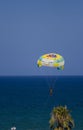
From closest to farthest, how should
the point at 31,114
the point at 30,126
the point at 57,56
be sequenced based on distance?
the point at 57,56 → the point at 30,126 → the point at 31,114

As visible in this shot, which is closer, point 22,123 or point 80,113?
point 22,123

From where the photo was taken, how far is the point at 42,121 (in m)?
111

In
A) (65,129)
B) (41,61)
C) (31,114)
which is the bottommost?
(65,129)

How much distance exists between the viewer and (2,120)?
373 feet

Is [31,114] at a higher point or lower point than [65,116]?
higher

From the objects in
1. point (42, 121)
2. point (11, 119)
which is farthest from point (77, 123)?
point (11, 119)

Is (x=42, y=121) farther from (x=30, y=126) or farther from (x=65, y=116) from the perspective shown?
(x=65, y=116)

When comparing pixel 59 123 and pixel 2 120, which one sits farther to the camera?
pixel 2 120

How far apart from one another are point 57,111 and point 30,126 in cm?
4263

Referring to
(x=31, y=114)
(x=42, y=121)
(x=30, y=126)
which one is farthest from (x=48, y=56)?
(x=31, y=114)

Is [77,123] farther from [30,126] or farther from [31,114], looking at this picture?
[31,114]

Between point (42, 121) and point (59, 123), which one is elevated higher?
point (42, 121)

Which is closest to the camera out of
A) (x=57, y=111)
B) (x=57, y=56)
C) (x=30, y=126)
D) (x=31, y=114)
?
(x=57, y=111)

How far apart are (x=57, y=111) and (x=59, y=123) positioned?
1527 mm
